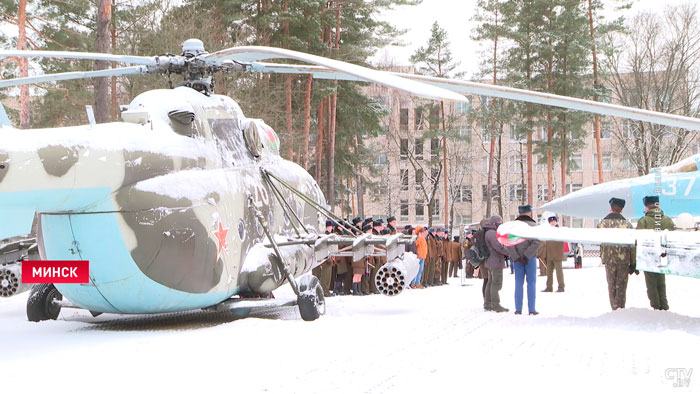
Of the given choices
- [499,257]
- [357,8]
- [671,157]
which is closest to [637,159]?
[671,157]

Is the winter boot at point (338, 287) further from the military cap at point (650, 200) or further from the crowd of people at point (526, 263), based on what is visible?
the military cap at point (650, 200)

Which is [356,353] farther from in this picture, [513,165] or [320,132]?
[513,165]

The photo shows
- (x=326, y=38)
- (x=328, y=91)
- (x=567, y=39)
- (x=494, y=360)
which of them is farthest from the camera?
(x=567, y=39)

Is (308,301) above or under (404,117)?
under

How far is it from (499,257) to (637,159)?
27833 millimetres

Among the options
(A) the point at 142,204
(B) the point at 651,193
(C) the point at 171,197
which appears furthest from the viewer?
(B) the point at 651,193

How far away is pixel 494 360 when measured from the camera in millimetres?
7125

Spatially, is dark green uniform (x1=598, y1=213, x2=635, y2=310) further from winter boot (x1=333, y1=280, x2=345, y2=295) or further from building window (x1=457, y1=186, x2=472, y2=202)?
building window (x1=457, y1=186, x2=472, y2=202)

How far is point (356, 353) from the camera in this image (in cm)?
754

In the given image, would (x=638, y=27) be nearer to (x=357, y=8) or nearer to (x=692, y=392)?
(x=357, y=8)

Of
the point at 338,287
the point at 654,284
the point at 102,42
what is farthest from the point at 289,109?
the point at 654,284

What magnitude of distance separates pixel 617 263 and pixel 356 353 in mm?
5555

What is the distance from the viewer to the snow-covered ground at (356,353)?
604cm

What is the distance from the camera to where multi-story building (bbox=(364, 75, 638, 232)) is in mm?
54531
